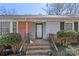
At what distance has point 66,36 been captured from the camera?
12.7ft

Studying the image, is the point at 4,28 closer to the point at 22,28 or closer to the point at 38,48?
the point at 22,28

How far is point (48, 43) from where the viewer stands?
389cm

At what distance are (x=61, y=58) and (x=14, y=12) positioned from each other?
139 centimetres

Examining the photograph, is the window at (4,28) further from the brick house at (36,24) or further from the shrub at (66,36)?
the shrub at (66,36)

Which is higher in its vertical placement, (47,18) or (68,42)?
(47,18)

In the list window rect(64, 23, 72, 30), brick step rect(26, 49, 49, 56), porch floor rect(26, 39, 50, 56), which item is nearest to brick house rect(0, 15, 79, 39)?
window rect(64, 23, 72, 30)

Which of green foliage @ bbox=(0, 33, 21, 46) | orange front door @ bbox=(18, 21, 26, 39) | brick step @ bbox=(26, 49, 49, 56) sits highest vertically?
orange front door @ bbox=(18, 21, 26, 39)

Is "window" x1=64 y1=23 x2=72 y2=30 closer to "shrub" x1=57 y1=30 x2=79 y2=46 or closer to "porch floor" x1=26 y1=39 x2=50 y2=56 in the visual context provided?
"shrub" x1=57 y1=30 x2=79 y2=46

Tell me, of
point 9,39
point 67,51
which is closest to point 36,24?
point 9,39

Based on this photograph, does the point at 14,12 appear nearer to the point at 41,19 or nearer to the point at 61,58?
the point at 41,19

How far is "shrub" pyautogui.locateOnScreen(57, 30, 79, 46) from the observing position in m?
3.83

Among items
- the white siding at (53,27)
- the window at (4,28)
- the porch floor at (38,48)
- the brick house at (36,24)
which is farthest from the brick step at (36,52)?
the window at (4,28)

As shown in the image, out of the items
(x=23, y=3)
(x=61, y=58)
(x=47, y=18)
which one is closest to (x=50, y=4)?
(x=47, y=18)

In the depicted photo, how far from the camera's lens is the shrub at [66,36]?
3.83 metres
